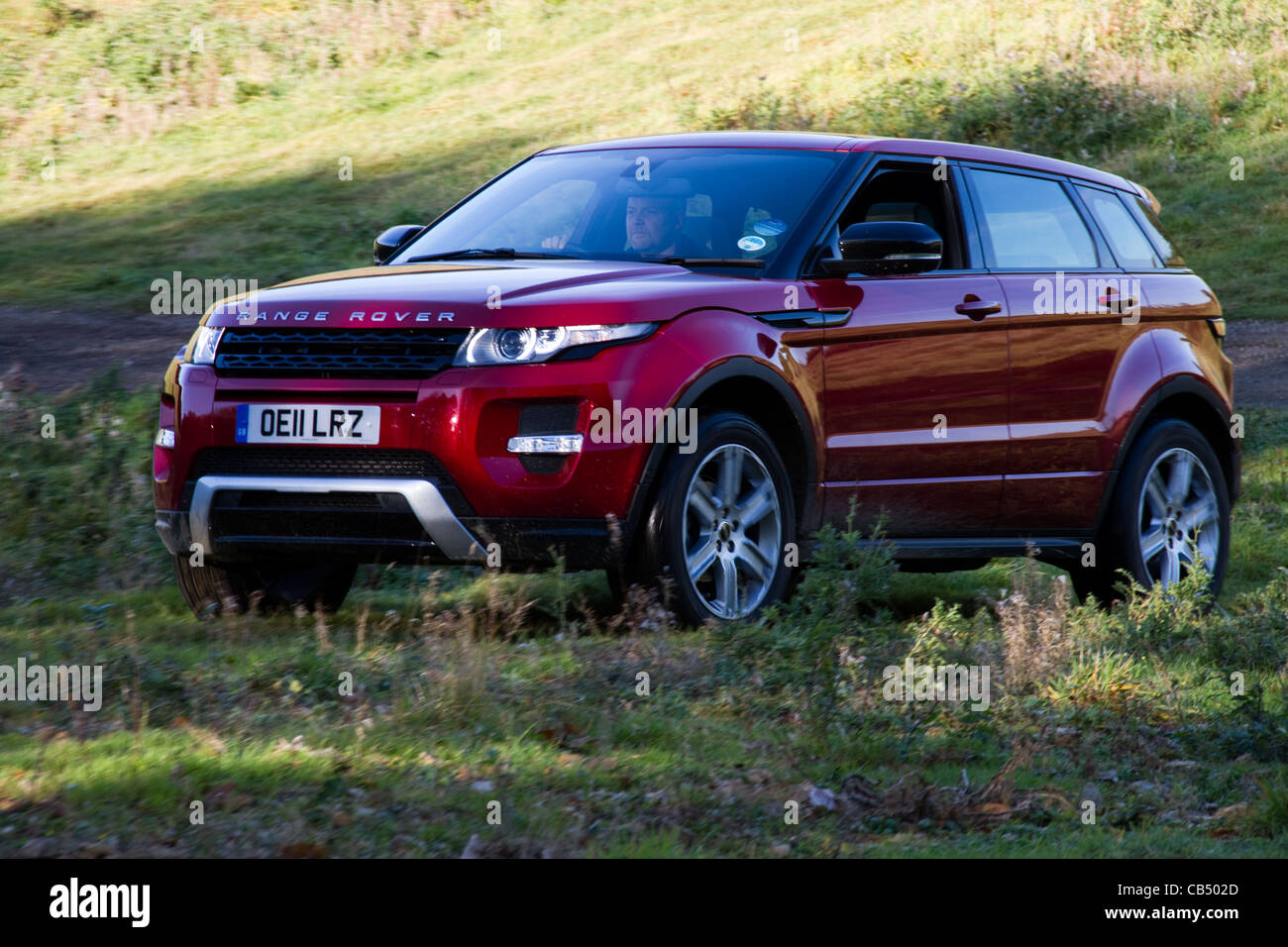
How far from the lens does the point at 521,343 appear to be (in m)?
5.68

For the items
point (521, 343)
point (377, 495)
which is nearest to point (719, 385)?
point (521, 343)

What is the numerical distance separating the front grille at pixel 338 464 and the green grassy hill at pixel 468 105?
29.9 ft

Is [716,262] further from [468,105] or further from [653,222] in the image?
[468,105]

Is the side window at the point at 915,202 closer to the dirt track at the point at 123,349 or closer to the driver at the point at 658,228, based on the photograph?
the driver at the point at 658,228

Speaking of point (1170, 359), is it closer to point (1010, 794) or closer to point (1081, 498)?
point (1081, 498)

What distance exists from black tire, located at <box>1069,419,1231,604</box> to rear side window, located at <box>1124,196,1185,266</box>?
88cm

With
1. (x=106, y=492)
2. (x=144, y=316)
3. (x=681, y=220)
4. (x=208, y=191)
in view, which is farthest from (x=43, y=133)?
(x=681, y=220)

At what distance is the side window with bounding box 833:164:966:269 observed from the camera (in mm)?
7027

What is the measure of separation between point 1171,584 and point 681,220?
238cm

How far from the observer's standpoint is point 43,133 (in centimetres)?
2180

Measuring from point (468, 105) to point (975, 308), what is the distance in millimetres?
17497

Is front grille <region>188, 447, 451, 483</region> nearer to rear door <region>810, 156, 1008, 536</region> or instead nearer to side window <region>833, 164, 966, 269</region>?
rear door <region>810, 156, 1008, 536</region>

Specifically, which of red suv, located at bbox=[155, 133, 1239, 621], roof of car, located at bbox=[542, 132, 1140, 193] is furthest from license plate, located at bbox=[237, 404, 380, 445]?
roof of car, located at bbox=[542, 132, 1140, 193]

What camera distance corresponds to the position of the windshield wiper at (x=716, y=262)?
649cm
